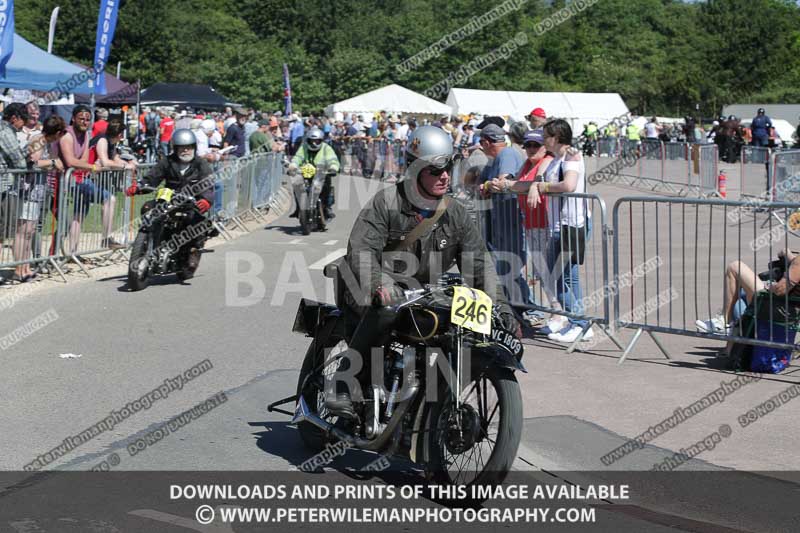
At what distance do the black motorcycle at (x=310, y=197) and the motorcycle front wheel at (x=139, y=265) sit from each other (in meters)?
6.70

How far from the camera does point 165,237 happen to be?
1327cm

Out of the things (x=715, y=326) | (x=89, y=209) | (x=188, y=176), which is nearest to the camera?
(x=715, y=326)

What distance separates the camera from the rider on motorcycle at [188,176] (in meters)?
13.5

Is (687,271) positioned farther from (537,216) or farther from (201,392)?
(201,392)

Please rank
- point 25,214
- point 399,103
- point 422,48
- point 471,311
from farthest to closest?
point 422,48 < point 399,103 < point 25,214 < point 471,311

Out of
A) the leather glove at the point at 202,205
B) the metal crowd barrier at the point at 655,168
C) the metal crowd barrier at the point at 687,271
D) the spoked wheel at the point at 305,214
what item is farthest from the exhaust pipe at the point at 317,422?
the metal crowd barrier at the point at 655,168

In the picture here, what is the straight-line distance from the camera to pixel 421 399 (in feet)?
18.6

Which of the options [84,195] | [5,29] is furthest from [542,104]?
[84,195]

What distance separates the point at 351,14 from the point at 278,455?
11178 centimetres

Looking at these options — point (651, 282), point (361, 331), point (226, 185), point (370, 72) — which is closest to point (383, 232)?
point (361, 331)

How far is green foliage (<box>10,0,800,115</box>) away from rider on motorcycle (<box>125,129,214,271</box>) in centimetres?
6736

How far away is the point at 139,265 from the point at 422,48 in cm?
7920

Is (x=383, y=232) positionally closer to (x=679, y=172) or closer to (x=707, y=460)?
(x=707, y=460)

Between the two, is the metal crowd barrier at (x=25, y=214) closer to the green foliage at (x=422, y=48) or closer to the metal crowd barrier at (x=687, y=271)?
the metal crowd barrier at (x=687, y=271)
